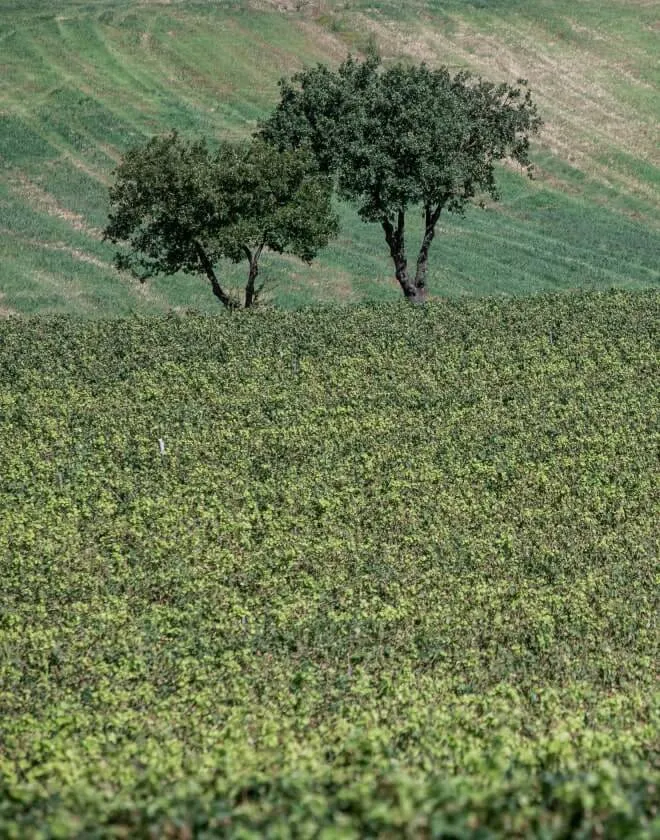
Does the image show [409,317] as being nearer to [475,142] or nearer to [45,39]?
[475,142]

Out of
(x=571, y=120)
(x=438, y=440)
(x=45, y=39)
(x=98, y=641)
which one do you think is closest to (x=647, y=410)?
(x=438, y=440)

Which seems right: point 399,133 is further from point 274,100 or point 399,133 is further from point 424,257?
point 274,100

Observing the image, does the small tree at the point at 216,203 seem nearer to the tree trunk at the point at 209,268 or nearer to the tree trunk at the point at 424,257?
the tree trunk at the point at 209,268

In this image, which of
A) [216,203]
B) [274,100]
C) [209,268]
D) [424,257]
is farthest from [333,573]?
[274,100]

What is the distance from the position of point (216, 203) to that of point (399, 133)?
24.7 ft

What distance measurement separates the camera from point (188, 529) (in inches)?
1061

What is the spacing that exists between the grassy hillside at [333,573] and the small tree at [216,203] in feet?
17.7

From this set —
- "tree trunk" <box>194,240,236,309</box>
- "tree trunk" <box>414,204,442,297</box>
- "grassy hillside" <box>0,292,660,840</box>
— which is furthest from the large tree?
"grassy hillside" <box>0,292,660,840</box>

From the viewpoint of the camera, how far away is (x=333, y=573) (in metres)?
25.1

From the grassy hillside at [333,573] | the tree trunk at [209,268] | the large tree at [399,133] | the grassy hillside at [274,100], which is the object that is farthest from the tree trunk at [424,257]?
the grassy hillside at [333,573]

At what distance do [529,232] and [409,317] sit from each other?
24.2m

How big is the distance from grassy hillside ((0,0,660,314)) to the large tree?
22.1 feet

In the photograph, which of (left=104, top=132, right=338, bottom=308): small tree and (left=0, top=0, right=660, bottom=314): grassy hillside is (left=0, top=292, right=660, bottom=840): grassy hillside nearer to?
(left=104, top=132, right=338, bottom=308): small tree

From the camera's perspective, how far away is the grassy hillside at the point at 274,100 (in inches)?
2173
